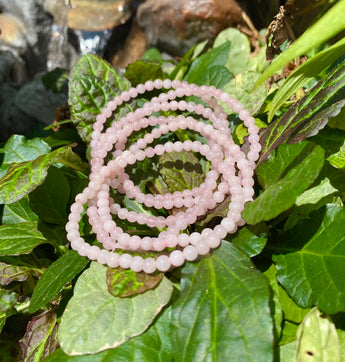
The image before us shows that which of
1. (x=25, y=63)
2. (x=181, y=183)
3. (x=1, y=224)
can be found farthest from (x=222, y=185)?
(x=25, y=63)

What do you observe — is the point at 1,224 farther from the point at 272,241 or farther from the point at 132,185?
the point at 272,241

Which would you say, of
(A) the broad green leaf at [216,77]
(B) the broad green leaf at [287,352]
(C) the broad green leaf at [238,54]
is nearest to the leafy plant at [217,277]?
(B) the broad green leaf at [287,352]

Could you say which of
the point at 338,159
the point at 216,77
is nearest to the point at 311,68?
the point at 338,159

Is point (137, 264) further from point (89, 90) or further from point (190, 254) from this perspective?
point (89, 90)

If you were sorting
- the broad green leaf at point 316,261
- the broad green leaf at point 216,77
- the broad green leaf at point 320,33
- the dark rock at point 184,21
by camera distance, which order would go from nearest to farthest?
the broad green leaf at point 320,33 < the broad green leaf at point 316,261 < the broad green leaf at point 216,77 < the dark rock at point 184,21

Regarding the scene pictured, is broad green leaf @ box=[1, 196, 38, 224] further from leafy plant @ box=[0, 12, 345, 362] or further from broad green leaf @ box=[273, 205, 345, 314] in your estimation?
broad green leaf @ box=[273, 205, 345, 314]

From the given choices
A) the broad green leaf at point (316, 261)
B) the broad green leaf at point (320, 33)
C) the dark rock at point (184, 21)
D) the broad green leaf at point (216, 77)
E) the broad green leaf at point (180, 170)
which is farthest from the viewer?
the dark rock at point (184, 21)

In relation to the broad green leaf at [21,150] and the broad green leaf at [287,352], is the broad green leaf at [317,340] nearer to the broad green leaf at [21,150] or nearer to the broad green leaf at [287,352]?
the broad green leaf at [287,352]
